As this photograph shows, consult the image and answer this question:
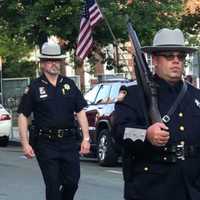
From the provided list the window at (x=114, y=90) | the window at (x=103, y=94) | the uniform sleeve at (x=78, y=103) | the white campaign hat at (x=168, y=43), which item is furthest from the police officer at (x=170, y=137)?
the window at (x=103, y=94)

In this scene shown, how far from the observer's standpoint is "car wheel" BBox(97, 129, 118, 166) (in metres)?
14.4

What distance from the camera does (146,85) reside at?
4410mm

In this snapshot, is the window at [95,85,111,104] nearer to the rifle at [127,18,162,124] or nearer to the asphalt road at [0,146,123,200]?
the asphalt road at [0,146,123,200]

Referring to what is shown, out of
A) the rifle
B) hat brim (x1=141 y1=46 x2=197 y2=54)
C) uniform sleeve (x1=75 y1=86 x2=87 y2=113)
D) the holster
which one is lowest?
the holster

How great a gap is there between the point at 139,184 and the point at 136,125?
0.36 m

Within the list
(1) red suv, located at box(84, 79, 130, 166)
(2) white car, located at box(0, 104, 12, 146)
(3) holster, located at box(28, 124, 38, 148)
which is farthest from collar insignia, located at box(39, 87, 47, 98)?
(2) white car, located at box(0, 104, 12, 146)

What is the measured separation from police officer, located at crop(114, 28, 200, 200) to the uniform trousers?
111 inches

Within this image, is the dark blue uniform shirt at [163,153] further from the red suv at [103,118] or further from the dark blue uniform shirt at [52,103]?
the red suv at [103,118]

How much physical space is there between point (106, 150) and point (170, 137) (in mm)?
10168

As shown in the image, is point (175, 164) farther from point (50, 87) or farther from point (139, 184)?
point (50, 87)

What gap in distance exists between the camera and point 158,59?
4531mm

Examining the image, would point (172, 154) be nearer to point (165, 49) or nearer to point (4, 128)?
point (165, 49)

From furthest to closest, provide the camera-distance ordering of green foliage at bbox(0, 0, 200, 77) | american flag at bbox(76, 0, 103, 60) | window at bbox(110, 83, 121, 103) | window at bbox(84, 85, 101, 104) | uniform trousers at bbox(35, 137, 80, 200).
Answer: green foliage at bbox(0, 0, 200, 77), american flag at bbox(76, 0, 103, 60), window at bbox(84, 85, 101, 104), window at bbox(110, 83, 121, 103), uniform trousers at bbox(35, 137, 80, 200)

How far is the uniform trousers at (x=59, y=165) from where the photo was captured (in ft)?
24.0
